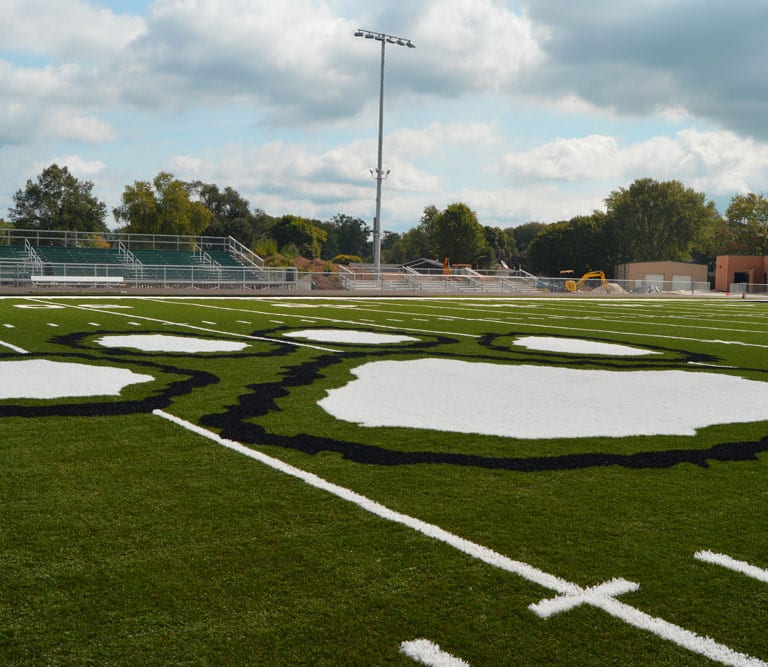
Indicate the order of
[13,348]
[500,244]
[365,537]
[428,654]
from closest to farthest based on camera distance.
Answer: [428,654] → [365,537] → [13,348] → [500,244]

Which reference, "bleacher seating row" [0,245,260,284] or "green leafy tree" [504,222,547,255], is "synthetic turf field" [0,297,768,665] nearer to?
"bleacher seating row" [0,245,260,284]

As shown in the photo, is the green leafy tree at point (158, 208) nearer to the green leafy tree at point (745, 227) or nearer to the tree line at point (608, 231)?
the tree line at point (608, 231)

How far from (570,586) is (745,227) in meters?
99.4

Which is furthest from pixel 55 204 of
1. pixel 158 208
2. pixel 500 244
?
pixel 500 244

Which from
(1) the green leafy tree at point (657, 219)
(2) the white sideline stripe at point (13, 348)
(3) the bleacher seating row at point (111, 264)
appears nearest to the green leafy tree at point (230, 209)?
(3) the bleacher seating row at point (111, 264)

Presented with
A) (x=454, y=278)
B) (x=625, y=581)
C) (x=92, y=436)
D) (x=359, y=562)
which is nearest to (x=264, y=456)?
(x=92, y=436)

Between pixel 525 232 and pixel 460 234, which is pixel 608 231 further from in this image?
pixel 525 232

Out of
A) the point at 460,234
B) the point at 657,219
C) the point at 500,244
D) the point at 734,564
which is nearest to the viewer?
the point at 734,564

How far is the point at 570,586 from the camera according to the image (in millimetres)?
2713

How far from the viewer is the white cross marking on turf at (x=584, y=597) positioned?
254 centimetres

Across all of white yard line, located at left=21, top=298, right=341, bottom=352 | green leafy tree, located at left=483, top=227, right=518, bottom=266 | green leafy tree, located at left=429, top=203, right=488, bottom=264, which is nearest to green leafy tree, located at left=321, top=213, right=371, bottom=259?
green leafy tree, located at left=483, top=227, right=518, bottom=266

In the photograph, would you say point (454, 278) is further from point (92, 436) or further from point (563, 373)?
point (92, 436)

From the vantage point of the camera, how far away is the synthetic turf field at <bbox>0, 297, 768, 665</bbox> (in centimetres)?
237

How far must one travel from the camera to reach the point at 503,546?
3084mm
